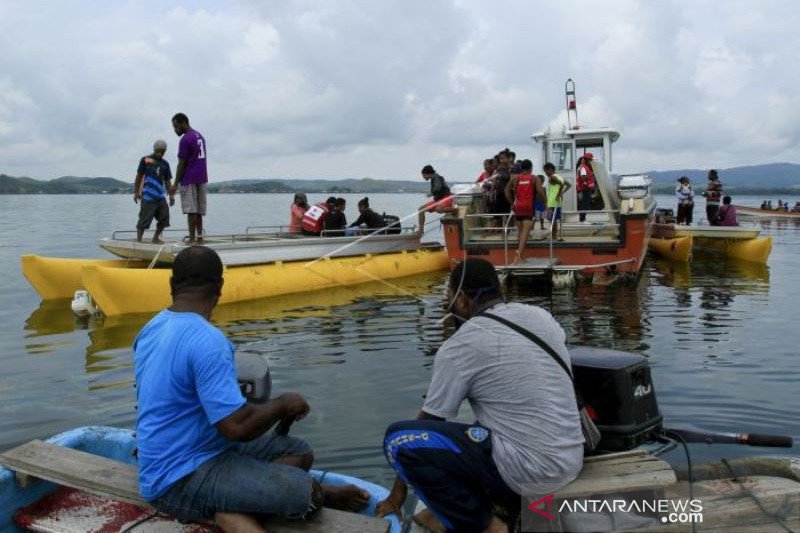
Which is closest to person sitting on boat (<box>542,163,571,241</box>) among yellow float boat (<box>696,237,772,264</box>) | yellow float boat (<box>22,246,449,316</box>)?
yellow float boat (<box>22,246,449,316</box>)

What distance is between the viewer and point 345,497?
3.95m

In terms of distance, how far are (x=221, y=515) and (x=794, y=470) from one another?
3051 millimetres

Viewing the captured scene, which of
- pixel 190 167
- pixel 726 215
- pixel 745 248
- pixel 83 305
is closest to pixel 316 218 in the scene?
pixel 190 167

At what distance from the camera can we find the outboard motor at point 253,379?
397 cm

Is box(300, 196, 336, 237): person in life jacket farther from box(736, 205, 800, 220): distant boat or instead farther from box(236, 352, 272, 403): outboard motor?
box(736, 205, 800, 220): distant boat

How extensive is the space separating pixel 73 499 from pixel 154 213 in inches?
379

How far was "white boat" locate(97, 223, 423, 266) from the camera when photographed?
12812 millimetres

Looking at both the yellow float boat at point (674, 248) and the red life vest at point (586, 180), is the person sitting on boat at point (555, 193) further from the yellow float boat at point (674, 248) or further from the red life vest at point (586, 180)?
the yellow float boat at point (674, 248)

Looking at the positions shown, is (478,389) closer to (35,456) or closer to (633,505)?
(633,505)

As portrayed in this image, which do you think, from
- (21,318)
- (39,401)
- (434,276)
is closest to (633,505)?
(39,401)

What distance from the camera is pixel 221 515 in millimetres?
3312

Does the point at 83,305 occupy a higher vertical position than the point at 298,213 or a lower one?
lower

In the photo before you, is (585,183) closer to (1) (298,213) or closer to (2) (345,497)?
(1) (298,213)

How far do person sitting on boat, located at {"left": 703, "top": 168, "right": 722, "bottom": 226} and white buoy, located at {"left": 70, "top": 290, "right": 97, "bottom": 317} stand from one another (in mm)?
17912
